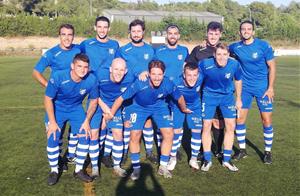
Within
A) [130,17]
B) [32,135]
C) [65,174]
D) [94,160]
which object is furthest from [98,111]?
[130,17]

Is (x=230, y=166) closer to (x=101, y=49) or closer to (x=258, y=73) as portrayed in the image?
(x=258, y=73)

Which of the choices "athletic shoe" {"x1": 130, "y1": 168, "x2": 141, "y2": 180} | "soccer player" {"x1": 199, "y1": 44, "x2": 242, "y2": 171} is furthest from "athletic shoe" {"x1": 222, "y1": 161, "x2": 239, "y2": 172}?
"athletic shoe" {"x1": 130, "y1": 168, "x2": 141, "y2": 180}

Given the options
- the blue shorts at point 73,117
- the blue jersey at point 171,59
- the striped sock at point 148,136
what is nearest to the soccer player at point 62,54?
the blue shorts at point 73,117

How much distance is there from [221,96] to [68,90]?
2594 millimetres

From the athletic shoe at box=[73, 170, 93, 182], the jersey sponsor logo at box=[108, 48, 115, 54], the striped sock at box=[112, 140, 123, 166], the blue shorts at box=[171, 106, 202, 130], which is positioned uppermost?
the jersey sponsor logo at box=[108, 48, 115, 54]

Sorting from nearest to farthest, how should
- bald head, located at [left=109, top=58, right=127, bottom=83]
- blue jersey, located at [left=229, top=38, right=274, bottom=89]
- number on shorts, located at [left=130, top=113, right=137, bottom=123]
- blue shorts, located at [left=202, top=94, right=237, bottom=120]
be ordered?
1. bald head, located at [left=109, top=58, right=127, bottom=83]
2. number on shorts, located at [left=130, top=113, right=137, bottom=123]
3. blue shorts, located at [left=202, top=94, right=237, bottom=120]
4. blue jersey, located at [left=229, top=38, right=274, bottom=89]

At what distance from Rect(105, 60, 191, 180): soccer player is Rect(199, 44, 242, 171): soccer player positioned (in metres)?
0.45

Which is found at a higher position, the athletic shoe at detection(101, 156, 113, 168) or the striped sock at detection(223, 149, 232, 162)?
the striped sock at detection(223, 149, 232, 162)

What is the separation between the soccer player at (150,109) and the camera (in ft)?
17.6

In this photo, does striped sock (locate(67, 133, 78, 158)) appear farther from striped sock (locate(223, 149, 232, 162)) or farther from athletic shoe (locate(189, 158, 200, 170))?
striped sock (locate(223, 149, 232, 162))

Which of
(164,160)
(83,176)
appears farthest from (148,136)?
(83,176)

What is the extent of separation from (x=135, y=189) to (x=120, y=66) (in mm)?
1897

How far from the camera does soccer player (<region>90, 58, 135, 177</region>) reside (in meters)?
5.55

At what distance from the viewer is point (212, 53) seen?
632 cm
